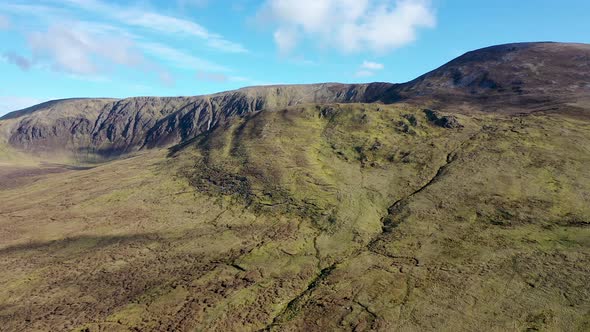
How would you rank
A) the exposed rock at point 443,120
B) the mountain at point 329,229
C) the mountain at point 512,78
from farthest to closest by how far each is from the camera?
the mountain at point 512,78 < the exposed rock at point 443,120 < the mountain at point 329,229

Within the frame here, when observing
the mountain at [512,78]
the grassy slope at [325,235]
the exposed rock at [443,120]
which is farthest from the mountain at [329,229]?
the mountain at [512,78]

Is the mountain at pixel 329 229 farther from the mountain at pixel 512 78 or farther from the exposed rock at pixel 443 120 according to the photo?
the mountain at pixel 512 78

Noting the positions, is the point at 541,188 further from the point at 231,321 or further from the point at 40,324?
the point at 40,324

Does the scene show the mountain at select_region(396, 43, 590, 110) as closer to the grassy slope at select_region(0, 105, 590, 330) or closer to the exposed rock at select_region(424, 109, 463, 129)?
the exposed rock at select_region(424, 109, 463, 129)

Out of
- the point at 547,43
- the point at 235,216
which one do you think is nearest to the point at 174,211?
the point at 235,216

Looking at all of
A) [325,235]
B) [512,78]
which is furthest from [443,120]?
[512,78]
